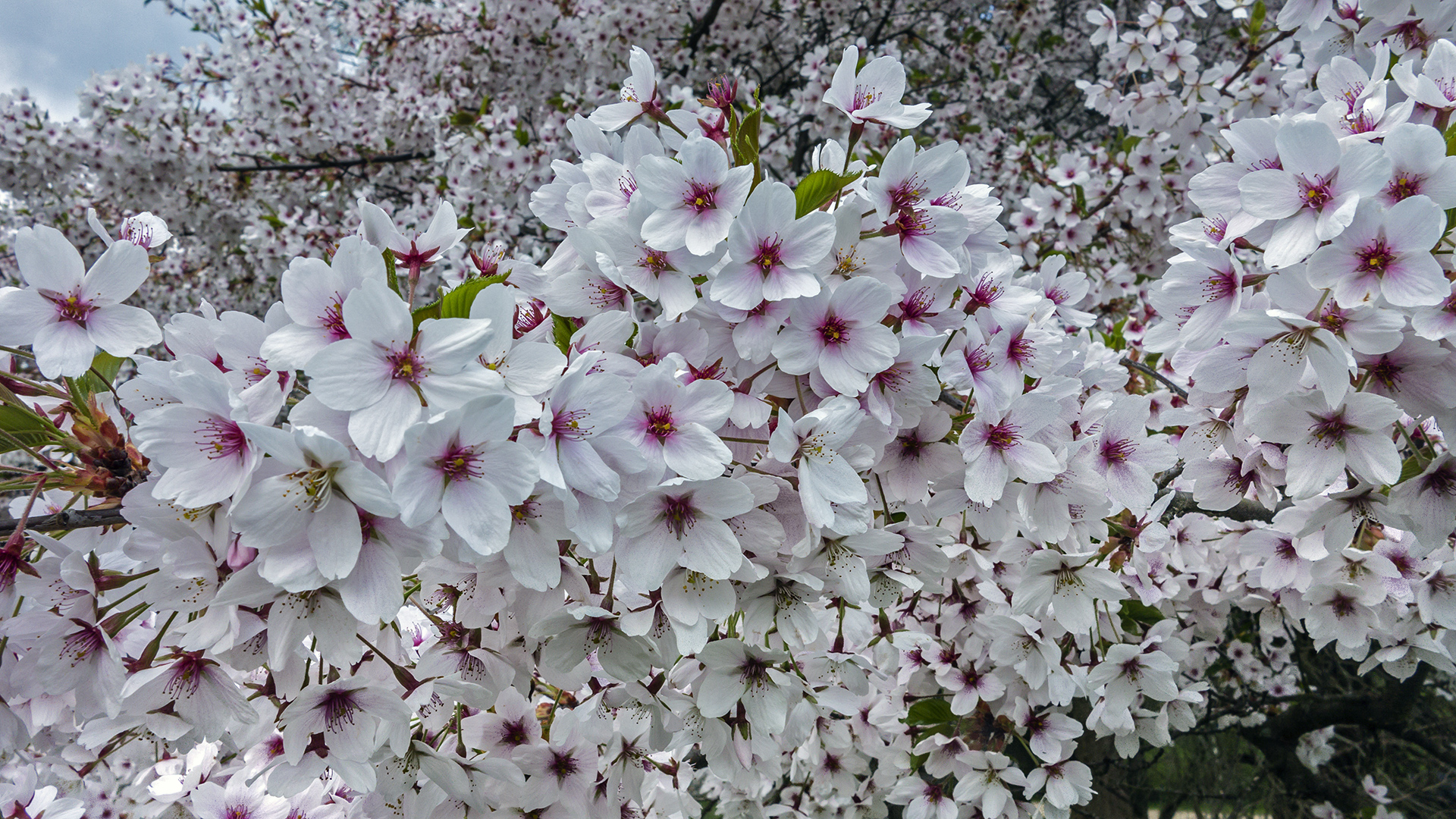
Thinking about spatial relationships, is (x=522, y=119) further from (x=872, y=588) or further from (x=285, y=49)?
(x=872, y=588)

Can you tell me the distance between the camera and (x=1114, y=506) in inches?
56.9

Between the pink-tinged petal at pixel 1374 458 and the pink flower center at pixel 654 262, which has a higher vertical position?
the pink flower center at pixel 654 262

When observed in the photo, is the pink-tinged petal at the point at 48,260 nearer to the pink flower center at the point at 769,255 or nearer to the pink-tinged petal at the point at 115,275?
the pink-tinged petal at the point at 115,275

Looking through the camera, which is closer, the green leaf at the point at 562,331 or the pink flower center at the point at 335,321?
the pink flower center at the point at 335,321

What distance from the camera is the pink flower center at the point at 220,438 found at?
35.1 inches

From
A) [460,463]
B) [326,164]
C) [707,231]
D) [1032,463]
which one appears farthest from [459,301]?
[326,164]

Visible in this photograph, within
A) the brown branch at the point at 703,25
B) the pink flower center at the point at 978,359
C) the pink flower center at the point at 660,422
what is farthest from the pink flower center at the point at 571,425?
the brown branch at the point at 703,25

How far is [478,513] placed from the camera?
84 centimetres

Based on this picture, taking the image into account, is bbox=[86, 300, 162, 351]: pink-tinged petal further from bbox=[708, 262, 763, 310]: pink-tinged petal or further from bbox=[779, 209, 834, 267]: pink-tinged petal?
bbox=[779, 209, 834, 267]: pink-tinged petal

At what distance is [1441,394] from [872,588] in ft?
3.07

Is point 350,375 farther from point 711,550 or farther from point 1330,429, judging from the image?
point 1330,429

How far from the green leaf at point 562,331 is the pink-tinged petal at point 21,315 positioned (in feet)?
2.29

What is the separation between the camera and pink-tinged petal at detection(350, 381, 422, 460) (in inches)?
31.7

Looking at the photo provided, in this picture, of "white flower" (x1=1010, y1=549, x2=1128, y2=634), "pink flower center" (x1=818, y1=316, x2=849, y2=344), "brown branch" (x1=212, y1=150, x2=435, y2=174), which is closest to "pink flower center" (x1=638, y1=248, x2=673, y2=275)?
"pink flower center" (x1=818, y1=316, x2=849, y2=344)
